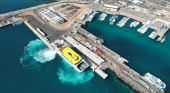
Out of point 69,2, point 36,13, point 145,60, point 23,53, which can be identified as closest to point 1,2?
point 36,13

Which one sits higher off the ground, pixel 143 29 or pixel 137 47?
pixel 143 29

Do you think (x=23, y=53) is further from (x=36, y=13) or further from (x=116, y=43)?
(x=116, y=43)

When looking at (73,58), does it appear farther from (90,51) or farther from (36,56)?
(36,56)

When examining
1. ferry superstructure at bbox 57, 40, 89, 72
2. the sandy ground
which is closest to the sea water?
ferry superstructure at bbox 57, 40, 89, 72

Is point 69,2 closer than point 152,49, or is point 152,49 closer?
point 152,49

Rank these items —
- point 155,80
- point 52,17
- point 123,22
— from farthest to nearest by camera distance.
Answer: point 123,22 → point 52,17 → point 155,80

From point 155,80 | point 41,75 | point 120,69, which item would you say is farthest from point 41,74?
point 155,80

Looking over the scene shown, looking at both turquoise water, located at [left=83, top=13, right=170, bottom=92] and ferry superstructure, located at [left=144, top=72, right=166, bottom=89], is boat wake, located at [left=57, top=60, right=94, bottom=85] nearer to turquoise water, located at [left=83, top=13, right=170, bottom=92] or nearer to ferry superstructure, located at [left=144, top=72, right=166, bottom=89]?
turquoise water, located at [left=83, top=13, right=170, bottom=92]

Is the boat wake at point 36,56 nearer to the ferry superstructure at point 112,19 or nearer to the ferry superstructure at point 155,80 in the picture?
the ferry superstructure at point 112,19

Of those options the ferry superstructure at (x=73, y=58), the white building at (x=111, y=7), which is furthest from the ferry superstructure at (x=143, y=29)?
the ferry superstructure at (x=73, y=58)
